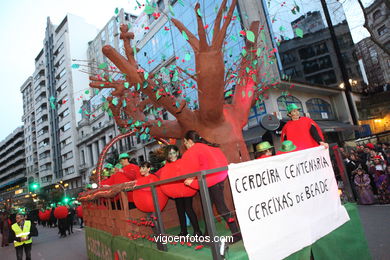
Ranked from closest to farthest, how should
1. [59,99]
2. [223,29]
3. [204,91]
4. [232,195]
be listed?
[232,195] → [223,29] → [204,91] → [59,99]

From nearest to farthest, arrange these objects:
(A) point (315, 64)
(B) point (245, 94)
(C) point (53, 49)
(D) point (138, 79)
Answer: (D) point (138, 79) → (B) point (245, 94) → (A) point (315, 64) → (C) point (53, 49)

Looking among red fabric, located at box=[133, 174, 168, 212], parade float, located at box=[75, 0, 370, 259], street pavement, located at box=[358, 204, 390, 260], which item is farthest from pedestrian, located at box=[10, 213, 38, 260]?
street pavement, located at box=[358, 204, 390, 260]

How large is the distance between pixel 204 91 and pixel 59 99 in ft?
196

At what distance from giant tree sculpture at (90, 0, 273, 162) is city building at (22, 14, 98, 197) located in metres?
46.6

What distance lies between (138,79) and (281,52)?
16134 mm

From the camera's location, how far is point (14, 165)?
89.2 meters

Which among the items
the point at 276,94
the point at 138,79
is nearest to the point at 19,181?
the point at 276,94

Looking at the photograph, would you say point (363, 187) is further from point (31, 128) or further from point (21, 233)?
point (31, 128)

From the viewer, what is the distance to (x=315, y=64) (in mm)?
20562

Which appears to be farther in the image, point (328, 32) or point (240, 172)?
point (328, 32)

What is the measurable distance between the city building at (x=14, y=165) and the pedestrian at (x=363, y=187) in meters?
83.4

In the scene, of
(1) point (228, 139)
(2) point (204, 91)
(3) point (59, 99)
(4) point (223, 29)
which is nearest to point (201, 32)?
(4) point (223, 29)

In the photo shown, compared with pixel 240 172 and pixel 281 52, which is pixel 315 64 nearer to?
pixel 281 52

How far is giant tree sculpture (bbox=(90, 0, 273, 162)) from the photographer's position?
4.73 meters
